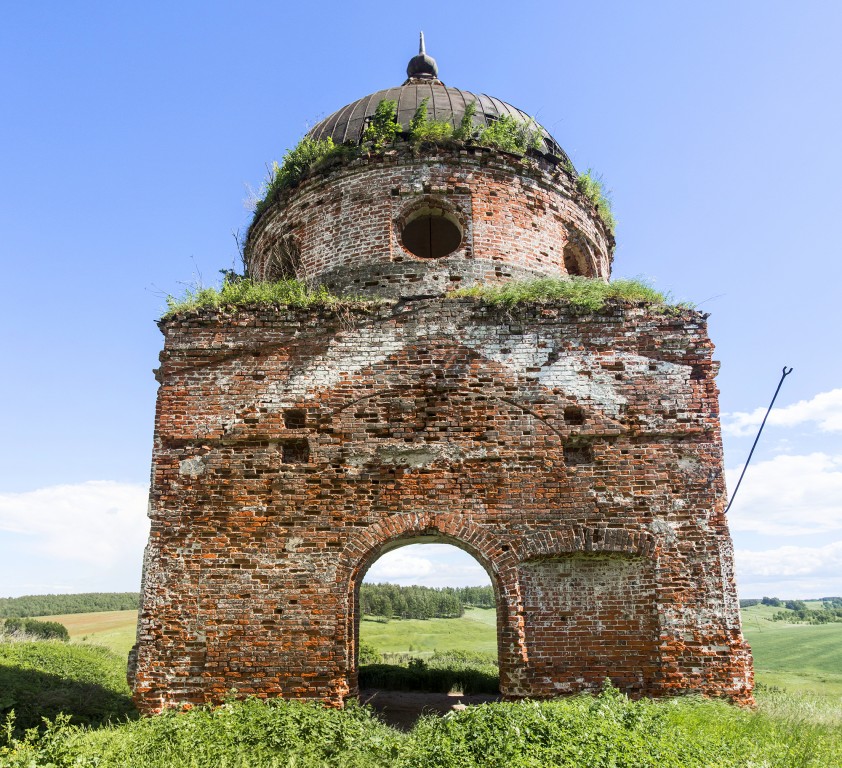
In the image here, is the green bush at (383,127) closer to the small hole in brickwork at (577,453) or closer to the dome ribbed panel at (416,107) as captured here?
the dome ribbed panel at (416,107)

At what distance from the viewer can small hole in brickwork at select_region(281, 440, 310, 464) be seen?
692 cm

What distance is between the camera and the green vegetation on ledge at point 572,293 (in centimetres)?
734

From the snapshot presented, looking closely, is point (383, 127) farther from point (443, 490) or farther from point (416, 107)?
point (443, 490)

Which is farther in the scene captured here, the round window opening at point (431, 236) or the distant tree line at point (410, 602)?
the distant tree line at point (410, 602)

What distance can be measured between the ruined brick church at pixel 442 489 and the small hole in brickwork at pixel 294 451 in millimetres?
25

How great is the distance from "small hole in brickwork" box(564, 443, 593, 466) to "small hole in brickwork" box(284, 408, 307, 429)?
9.54ft

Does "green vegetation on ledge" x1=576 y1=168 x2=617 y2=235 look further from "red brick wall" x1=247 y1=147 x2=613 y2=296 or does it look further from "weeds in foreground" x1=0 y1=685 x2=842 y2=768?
"weeds in foreground" x1=0 y1=685 x2=842 y2=768

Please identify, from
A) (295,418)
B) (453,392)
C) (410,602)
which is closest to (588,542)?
(453,392)

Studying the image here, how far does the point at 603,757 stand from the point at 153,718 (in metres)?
4.10

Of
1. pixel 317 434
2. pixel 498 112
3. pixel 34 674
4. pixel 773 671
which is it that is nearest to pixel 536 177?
pixel 498 112

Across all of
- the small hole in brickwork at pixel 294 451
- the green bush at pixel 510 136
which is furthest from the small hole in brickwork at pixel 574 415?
the green bush at pixel 510 136

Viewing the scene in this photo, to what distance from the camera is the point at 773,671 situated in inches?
642

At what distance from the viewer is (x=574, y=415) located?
7.06 m

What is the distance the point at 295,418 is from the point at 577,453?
10.3 feet
